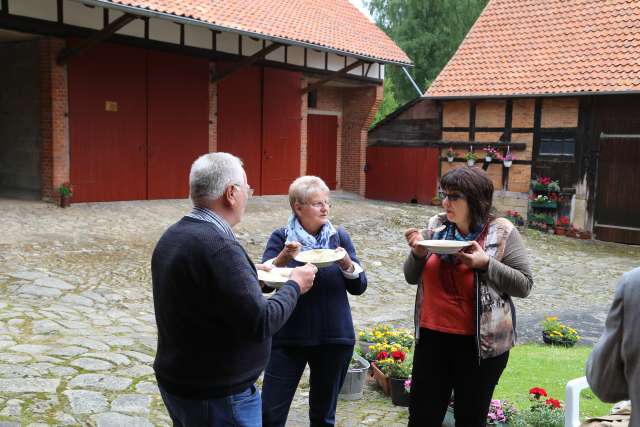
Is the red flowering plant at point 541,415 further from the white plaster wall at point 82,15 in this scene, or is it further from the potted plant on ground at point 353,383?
the white plaster wall at point 82,15

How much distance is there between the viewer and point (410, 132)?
18531 mm

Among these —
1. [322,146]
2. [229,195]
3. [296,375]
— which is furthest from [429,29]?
[229,195]

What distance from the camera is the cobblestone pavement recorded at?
4348 mm

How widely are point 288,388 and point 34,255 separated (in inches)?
243

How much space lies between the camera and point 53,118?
11812 millimetres

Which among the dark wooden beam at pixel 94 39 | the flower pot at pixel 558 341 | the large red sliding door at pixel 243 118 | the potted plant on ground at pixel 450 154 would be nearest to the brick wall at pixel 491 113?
the potted plant on ground at pixel 450 154

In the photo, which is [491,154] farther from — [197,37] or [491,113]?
[197,37]

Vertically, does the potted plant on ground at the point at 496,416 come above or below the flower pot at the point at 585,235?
above

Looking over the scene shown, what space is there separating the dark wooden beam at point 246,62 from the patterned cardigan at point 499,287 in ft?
37.6

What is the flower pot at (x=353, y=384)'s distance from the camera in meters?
4.71

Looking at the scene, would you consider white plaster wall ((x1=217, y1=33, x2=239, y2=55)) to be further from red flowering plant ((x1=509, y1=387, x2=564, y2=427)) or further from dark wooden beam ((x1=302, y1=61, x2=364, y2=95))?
red flowering plant ((x1=509, y1=387, x2=564, y2=427))

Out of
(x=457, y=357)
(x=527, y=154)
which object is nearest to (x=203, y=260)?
(x=457, y=357)

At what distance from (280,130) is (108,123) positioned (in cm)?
500

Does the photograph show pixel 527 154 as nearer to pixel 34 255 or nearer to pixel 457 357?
pixel 34 255
